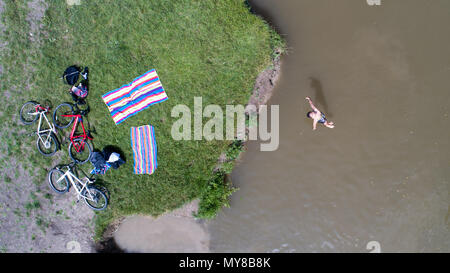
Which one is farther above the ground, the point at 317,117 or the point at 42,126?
the point at 317,117

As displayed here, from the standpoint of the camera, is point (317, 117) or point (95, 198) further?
point (95, 198)

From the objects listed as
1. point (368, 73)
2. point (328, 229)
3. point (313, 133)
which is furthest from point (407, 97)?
point (328, 229)

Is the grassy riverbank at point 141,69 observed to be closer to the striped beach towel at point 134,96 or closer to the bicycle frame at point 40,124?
the striped beach towel at point 134,96

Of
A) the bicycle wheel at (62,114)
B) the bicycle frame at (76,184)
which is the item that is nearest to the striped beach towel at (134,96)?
the bicycle wheel at (62,114)

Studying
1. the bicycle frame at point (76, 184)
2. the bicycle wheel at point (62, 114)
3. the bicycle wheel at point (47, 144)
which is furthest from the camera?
the bicycle wheel at point (62, 114)

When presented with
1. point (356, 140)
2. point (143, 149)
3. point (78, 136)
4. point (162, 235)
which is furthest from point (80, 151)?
point (356, 140)

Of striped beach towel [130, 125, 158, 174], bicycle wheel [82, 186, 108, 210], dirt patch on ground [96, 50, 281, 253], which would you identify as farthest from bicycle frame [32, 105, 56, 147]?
dirt patch on ground [96, 50, 281, 253]

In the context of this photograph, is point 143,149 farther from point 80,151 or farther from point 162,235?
point 162,235
